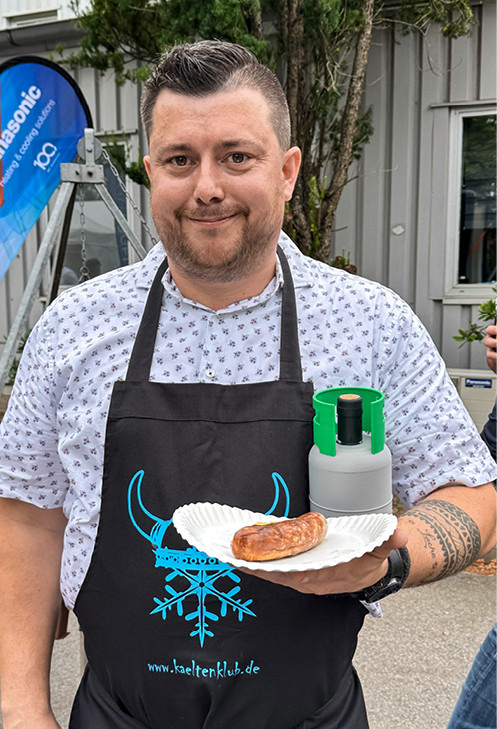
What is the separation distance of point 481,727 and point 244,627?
983 mm

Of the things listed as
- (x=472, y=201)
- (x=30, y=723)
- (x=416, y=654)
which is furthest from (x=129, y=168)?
(x=30, y=723)

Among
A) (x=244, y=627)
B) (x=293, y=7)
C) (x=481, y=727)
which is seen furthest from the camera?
(x=293, y=7)

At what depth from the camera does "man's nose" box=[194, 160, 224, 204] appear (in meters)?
1.42

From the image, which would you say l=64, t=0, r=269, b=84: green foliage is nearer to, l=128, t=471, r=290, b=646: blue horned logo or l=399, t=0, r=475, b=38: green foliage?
l=399, t=0, r=475, b=38: green foliage

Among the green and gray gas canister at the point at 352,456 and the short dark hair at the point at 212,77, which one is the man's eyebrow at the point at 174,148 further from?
the green and gray gas canister at the point at 352,456

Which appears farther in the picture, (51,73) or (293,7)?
(293,7)

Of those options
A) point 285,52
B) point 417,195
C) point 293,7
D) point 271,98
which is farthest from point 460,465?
point 417,195

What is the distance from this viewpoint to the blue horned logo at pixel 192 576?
1.39m

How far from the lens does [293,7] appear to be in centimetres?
480

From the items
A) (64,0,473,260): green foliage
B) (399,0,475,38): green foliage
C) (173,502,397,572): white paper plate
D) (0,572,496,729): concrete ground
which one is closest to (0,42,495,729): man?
(173,502,397,572): white paper plate

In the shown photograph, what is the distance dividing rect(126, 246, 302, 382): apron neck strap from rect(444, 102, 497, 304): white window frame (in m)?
4.84

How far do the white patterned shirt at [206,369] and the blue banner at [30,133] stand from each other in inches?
108

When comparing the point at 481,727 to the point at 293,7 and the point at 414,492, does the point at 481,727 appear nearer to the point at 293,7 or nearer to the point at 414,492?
the point at 414,492

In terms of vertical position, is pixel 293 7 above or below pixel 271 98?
above
